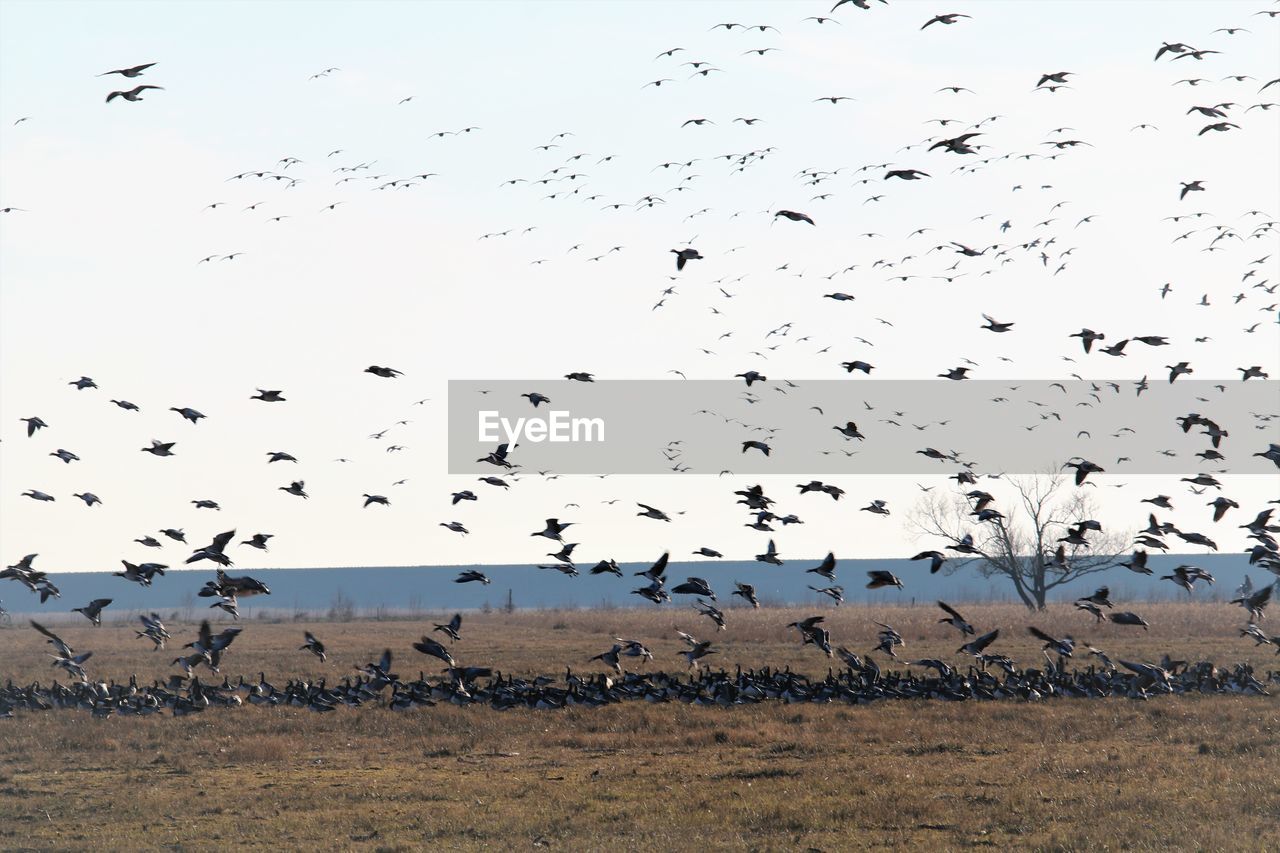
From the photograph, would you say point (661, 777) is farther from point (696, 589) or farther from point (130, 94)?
point (130, 94)

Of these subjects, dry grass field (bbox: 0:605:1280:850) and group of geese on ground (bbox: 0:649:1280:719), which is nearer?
dry grass field (bbox: 0:605:1280:850)

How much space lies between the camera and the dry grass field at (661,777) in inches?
827

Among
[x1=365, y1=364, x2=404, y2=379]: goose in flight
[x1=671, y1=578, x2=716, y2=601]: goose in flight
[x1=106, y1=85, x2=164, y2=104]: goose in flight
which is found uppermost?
[x1=106, y1=85, x2=164, y2=104]: goose in flight

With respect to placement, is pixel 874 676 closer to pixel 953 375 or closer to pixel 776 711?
pixel 776 711

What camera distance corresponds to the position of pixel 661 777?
1016 inches

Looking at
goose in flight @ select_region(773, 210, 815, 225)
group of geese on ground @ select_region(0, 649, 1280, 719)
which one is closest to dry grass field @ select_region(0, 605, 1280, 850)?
group of geese on ground @ select_region(0, 649, 1280, 719)

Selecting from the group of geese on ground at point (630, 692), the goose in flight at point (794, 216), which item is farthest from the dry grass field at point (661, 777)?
the goose in flight at point (794, 216)

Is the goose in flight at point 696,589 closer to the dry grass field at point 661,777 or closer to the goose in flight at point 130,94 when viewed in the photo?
the dry grass field at point 661,777

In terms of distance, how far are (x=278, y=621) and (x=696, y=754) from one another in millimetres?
73804

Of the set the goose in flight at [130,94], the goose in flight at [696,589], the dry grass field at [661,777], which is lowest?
the dry grass field at [661,777]

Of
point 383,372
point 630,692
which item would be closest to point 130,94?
point 383,372

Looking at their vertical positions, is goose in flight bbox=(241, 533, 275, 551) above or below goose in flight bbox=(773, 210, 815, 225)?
below

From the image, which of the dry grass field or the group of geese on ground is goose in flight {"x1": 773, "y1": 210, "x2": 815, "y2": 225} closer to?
the dry grass field

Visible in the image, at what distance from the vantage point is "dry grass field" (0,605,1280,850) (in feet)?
68.9
